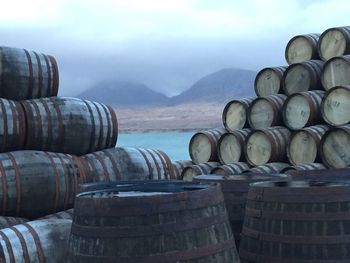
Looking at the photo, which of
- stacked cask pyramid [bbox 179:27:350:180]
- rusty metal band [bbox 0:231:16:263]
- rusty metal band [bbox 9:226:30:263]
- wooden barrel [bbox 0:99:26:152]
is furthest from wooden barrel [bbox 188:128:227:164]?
rusty metal band [bbox 0:231:16:263]

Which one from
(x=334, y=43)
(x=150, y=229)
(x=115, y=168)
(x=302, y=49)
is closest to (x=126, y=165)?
(x=115, y=168)

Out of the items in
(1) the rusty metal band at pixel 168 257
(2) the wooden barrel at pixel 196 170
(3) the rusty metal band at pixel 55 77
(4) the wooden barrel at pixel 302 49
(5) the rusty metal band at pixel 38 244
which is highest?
(4) the wooden barrel at pixel 302 49

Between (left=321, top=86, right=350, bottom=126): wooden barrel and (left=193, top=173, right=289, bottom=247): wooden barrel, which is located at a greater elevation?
(left=321, top=86, right=350, bottom=126): wooden barrel

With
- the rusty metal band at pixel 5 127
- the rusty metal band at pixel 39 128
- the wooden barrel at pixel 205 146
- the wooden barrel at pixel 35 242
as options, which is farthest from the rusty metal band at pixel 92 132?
the wooden barrel at pixel 205 146

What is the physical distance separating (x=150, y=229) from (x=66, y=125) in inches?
120

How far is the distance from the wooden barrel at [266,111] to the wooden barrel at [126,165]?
9.59 feet

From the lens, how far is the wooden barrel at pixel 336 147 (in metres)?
7.32

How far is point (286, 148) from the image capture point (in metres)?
8.01

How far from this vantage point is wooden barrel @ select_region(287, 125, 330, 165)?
763 cm

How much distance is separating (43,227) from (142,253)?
7.36 ft

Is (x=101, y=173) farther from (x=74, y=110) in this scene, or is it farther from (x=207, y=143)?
(x=207, y=143)

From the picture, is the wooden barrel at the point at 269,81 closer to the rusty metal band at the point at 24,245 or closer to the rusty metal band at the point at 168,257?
the rusty metal band at the point at 24,245

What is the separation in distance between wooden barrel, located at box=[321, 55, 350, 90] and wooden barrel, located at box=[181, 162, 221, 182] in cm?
229

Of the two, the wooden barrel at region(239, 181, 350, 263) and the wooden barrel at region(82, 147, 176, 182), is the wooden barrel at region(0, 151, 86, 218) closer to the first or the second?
the wooden barrel at region(82, 147, 176, 182)
